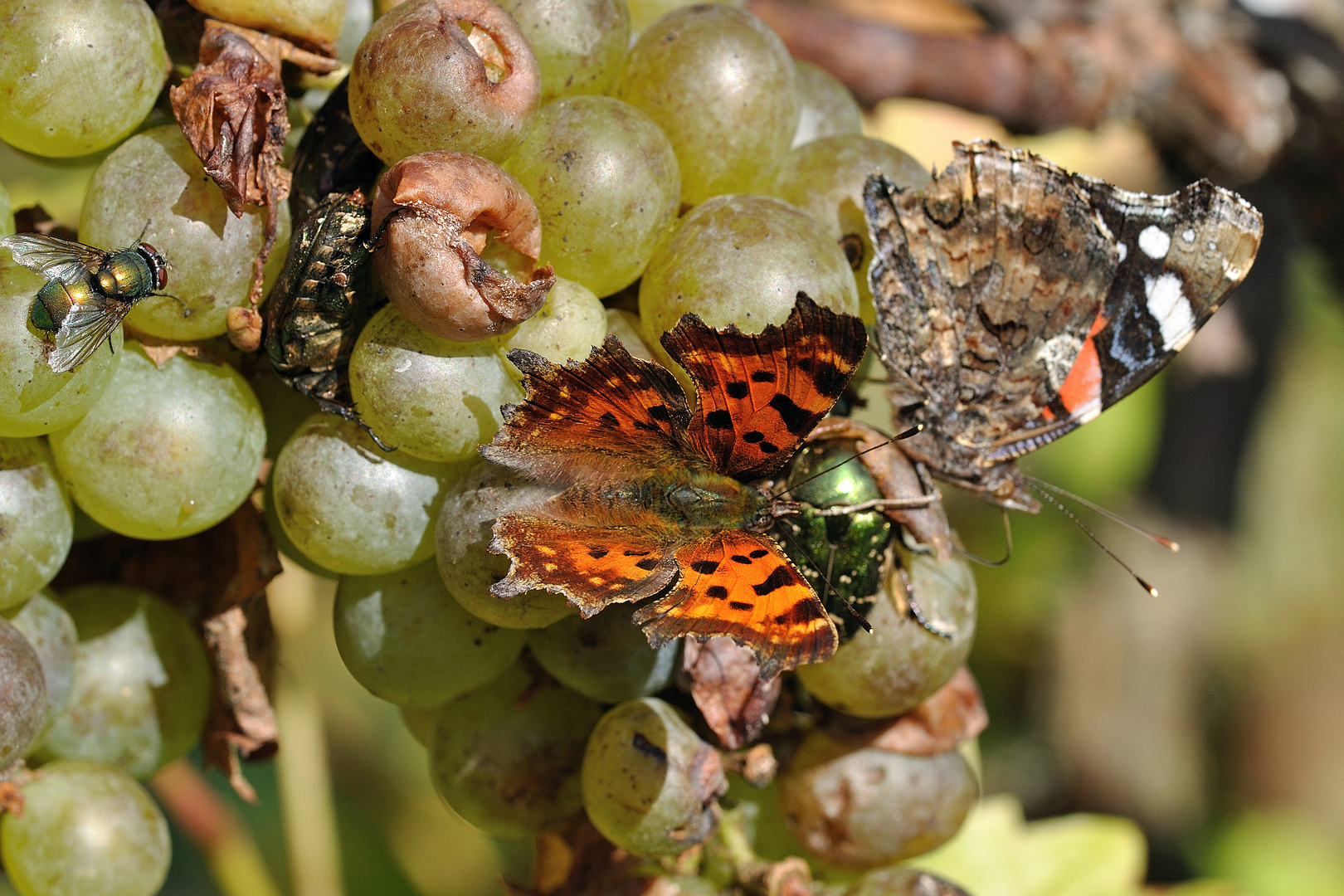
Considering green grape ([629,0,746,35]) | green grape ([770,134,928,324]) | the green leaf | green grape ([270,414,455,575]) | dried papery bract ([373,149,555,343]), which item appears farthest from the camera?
the green leaf

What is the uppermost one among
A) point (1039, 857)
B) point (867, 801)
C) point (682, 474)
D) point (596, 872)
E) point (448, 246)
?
point (448, 246)

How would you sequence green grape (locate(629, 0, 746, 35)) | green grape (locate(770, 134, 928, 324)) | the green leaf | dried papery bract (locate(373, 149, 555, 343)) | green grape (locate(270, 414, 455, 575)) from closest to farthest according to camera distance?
dried papery bract (locate(373, 149, 555, 343)), green grape (locate(270, 414, 455, 575)), green grape (locate(770, 134, 928, 324)), green grape (locate(629, 0, 746, 35)), the green leaf

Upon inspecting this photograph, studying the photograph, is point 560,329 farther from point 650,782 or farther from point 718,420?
point 650,782

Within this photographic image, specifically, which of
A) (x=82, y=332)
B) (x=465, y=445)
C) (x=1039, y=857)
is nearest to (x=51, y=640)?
(x=82, y=332)

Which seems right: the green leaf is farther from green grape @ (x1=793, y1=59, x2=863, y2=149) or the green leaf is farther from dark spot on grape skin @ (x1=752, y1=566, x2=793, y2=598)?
green grape @ (x1=793, y1=59, x2=863, y2=149)

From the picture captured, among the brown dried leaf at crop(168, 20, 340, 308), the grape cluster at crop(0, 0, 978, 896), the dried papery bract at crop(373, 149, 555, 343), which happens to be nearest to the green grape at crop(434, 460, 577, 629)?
the grape cluster at crop(0, 0, 978, 896)

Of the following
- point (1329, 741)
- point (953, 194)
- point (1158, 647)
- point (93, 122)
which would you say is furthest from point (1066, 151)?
point (1329, 741)
